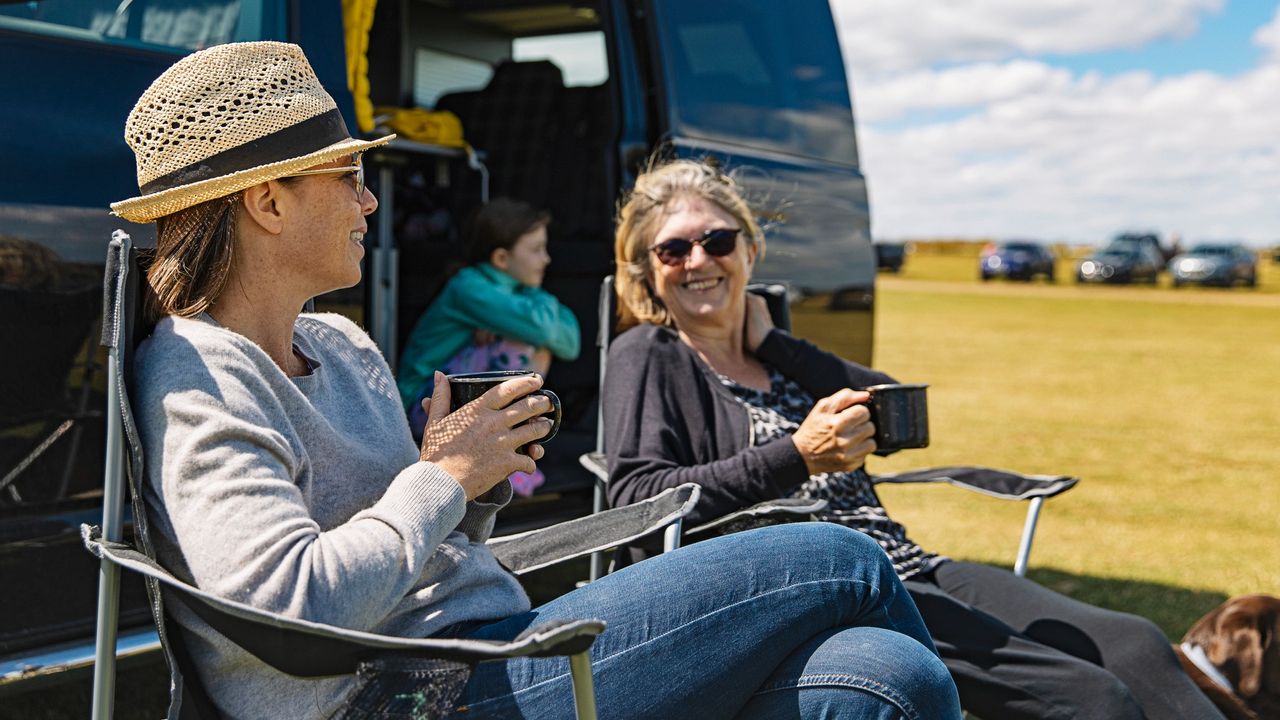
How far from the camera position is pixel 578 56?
4.55 m

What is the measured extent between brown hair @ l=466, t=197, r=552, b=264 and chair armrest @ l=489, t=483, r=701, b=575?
1.76m

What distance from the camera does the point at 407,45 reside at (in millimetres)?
4605

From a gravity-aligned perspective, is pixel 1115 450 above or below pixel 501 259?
below

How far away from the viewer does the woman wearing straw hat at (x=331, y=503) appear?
1479 mm

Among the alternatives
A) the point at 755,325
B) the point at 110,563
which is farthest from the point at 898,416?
the point at 110,563

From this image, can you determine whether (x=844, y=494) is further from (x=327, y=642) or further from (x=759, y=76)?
(x=759, y=76)

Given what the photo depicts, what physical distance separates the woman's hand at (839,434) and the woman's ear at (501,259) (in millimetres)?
1614

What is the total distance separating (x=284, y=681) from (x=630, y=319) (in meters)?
1.49

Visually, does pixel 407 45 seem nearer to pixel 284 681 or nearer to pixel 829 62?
pixel 829 62

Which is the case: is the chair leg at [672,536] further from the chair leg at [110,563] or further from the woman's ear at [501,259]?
the woman's ear at [501,259]

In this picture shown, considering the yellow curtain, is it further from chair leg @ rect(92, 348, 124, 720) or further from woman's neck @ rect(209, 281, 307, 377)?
chair leg @ rect(92, 348, 124, 720)

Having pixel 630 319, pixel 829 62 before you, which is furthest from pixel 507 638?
pixel 829 62

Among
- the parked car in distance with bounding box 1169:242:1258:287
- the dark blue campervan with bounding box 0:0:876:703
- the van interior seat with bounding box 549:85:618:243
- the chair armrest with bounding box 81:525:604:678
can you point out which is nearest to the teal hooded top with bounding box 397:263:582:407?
the dark blue campervan with bounding box 0:0:876:703

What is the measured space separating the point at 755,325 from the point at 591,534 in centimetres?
95
